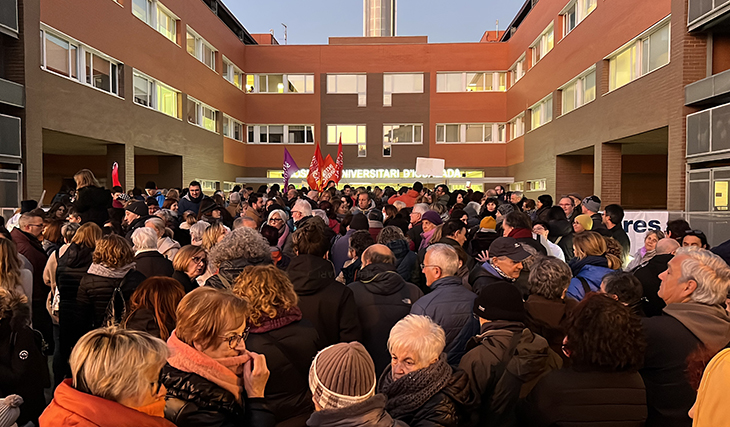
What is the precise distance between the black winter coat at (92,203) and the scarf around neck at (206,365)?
20.1 feet

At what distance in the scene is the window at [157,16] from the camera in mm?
22131

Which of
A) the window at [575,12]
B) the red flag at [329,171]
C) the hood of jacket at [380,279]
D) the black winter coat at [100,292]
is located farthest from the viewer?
the window at [575,12]

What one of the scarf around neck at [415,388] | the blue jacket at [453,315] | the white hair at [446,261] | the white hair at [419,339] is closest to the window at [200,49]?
the white hair at [446,261]

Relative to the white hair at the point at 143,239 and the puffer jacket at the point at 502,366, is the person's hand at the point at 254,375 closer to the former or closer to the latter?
the puffer jacket at the point at 502,366

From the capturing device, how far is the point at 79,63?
1817 cm

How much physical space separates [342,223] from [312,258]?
5.02m

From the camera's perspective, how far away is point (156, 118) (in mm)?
23484

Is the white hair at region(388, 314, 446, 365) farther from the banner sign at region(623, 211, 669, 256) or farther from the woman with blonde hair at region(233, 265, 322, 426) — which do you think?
the banner sign at region(623, 211, 669, 256)

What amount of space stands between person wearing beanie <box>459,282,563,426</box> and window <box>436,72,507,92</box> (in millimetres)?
33880

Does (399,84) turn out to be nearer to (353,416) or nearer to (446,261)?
(446,261)

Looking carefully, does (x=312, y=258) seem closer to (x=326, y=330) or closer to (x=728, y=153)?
(x=326, y=330)

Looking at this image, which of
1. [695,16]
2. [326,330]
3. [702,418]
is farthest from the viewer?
[695,16]

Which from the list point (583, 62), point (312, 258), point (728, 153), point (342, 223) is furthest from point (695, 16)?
point (312, 258)

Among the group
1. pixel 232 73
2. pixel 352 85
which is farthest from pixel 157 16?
pixel 352 85
